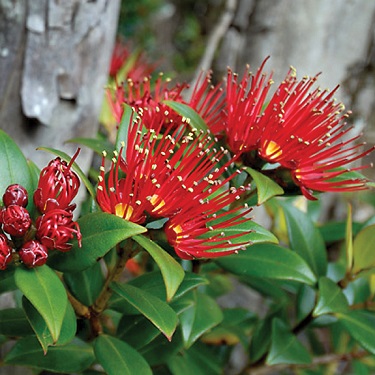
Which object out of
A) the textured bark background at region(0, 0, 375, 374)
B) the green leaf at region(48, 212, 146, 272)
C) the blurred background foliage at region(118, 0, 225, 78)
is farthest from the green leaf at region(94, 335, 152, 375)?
the blurred background foliage at region(118, 0, 225, 78)

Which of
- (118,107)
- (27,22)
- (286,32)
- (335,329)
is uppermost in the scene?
(286,32)

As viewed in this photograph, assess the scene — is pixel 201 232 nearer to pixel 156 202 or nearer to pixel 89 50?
pixel 156 202

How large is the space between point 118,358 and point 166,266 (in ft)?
0.65

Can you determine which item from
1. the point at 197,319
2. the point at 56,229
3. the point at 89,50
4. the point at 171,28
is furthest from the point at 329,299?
the point at 171,28

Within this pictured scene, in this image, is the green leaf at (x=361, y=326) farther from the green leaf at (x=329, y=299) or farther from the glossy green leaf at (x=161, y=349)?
the glossy green leaf at (x=161, y=349)

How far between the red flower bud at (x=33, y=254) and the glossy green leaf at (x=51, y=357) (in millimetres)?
220

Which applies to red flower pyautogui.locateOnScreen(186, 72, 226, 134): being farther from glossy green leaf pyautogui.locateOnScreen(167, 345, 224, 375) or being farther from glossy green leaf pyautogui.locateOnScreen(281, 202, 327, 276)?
glossy green leaf pyautogui.locateOnScreen(167, 345, 224, 375)

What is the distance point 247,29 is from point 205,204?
0.92 meters

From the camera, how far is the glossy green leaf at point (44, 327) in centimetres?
63

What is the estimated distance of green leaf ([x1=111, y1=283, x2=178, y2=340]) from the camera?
0.64 m

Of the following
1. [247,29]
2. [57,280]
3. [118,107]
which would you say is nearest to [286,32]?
[247,29]

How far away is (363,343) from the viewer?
2.74 feet

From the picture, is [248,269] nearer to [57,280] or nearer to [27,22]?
[57,280]

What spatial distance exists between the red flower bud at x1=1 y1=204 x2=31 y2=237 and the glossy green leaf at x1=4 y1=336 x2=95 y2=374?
0.24 m
